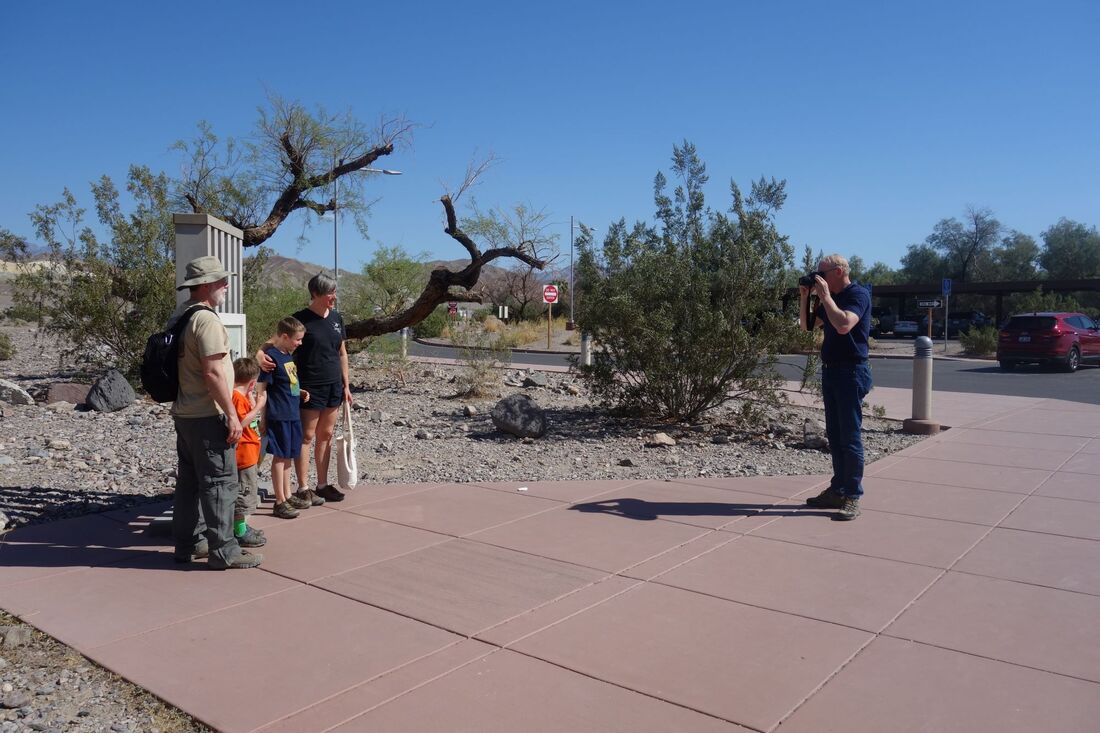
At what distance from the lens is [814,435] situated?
10.4m

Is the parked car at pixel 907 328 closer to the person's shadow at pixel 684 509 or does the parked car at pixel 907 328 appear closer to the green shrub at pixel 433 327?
the green shrub at pixel 433 327

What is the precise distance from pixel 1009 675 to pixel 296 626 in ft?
10.9

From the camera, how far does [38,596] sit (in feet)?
16.6

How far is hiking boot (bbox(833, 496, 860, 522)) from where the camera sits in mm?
6754

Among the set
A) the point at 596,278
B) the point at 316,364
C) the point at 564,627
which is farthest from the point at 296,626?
the point at 596,278

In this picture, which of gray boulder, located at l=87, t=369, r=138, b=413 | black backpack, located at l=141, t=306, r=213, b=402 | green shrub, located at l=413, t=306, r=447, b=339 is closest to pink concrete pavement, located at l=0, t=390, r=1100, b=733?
black backpack, located at l=141, t=306, r=213, b=402

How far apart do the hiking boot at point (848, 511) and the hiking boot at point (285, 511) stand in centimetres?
393

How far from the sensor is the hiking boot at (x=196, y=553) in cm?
567

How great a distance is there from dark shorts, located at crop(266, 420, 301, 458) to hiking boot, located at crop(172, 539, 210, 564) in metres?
0.93

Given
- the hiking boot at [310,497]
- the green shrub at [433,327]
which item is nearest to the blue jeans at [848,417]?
the hiking boot at [310,497]

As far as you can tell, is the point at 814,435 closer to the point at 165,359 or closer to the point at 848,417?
the point at 848,417

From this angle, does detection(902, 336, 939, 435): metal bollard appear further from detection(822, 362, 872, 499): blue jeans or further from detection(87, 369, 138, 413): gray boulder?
detection(87, 369, 138, 413): gray boulder

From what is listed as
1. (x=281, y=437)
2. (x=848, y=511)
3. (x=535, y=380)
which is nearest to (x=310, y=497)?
(x=281, y=437)

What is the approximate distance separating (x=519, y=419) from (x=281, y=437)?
4399 mm
